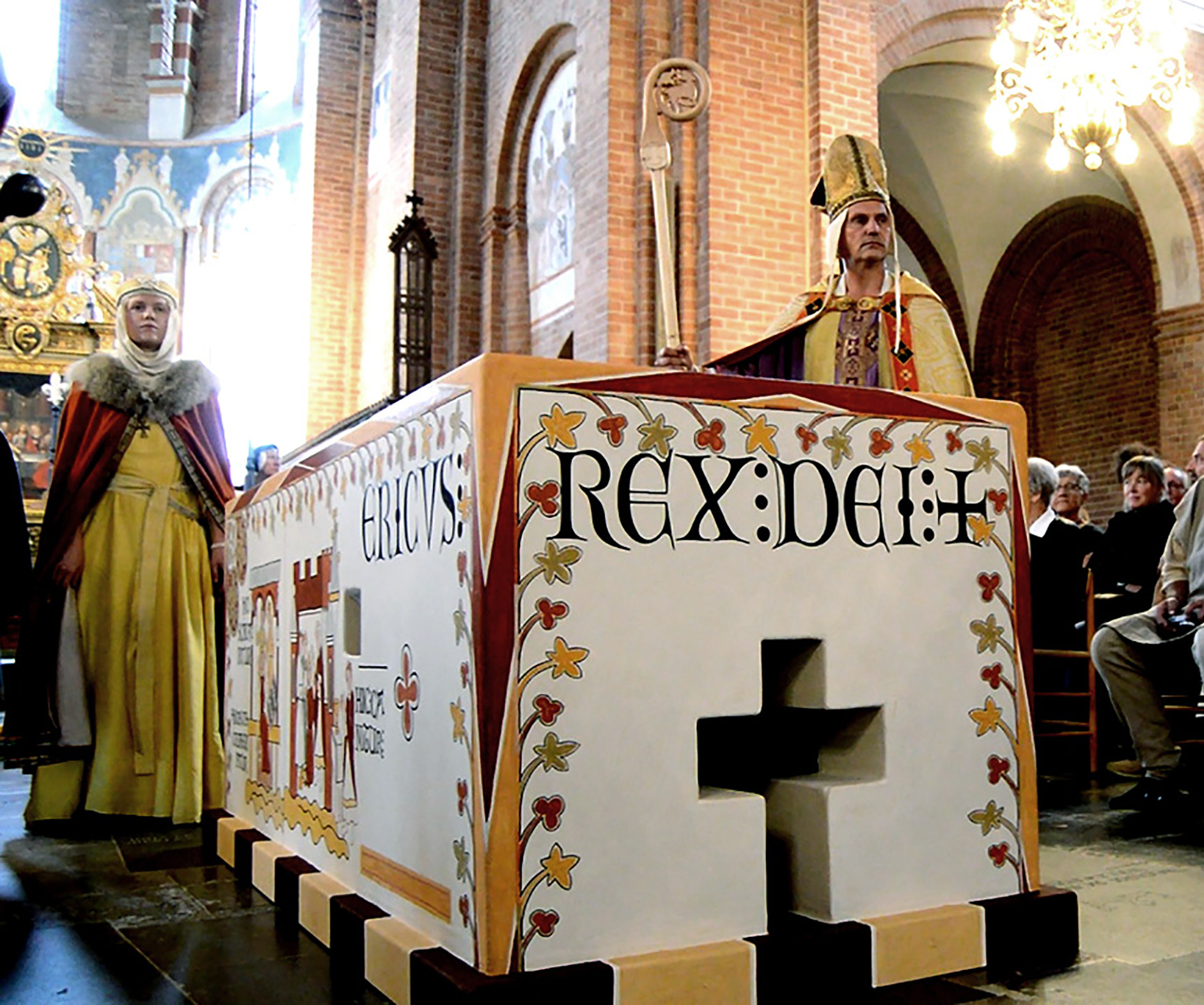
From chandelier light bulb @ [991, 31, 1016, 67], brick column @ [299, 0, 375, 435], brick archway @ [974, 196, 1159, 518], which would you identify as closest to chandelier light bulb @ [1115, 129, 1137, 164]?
chandelier light bulb @ [991, 31, 1016, 67]

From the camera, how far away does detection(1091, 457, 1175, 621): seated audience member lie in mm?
5484

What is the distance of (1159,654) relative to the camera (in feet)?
13.9

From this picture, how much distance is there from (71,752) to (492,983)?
2.79m

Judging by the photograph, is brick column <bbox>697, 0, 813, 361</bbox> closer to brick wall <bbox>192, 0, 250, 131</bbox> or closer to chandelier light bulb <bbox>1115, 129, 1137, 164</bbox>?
chandelier light bulb <bbox>1115, 129, 1137, 164</bbox>

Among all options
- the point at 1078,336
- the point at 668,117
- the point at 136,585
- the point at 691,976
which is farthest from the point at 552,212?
the point at 691,976

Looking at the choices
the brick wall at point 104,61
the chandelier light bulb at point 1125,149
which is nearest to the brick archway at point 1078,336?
the chandelier light bulb at point 1125,149

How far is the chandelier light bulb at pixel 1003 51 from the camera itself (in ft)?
25.4

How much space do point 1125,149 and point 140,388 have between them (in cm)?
697

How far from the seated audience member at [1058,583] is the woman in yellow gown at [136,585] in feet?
12.5

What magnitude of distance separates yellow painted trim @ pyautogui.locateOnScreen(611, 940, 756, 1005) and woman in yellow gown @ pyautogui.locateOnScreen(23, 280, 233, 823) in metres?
2.60

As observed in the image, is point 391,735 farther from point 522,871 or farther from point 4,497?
point 4,497

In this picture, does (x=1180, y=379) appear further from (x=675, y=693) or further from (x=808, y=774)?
(x=675, y=693)

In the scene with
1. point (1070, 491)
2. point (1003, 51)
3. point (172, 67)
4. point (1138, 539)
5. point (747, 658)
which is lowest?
point (747, 658)

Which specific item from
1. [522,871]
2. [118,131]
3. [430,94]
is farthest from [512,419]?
[118,131]
